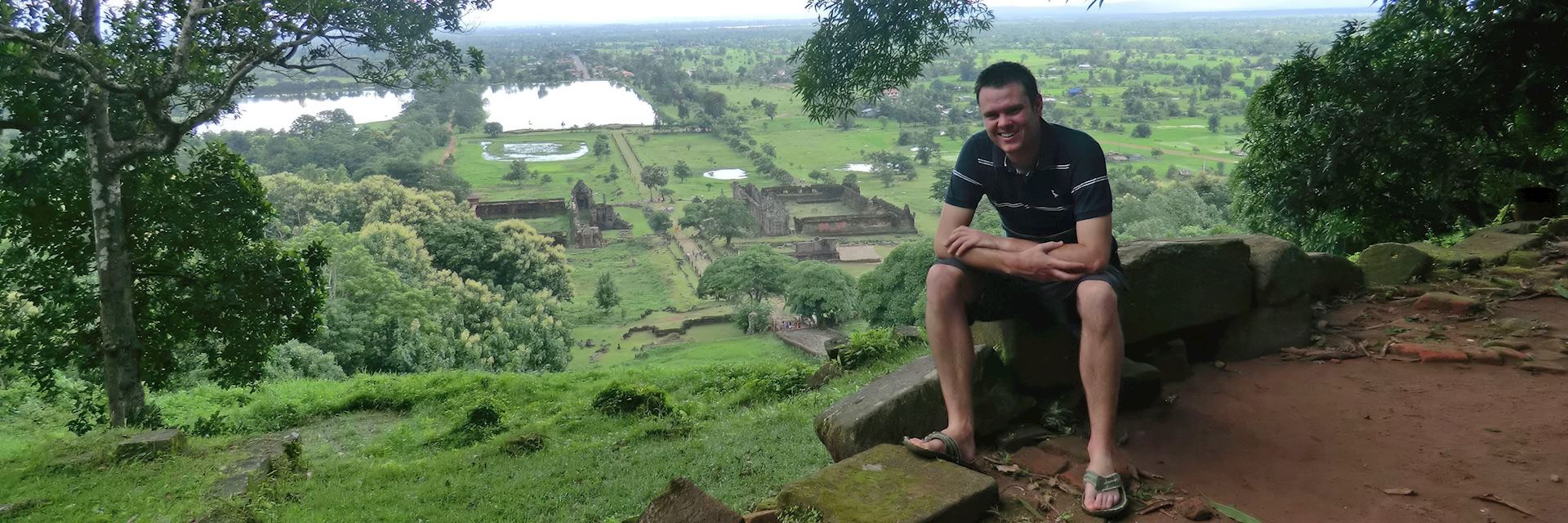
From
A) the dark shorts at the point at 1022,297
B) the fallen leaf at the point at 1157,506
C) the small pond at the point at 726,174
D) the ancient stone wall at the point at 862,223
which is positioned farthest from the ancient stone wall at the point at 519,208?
the fallen leaf at the point at 1157,506

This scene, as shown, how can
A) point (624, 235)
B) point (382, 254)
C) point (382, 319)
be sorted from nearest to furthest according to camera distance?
point (382, 319) → point (382, 254) → point (624, 235)

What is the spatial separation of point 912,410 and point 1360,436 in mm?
1545

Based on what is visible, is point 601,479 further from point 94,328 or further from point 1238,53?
point 1238,53

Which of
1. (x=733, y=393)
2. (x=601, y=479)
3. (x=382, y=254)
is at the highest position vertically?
(x=601, y=479)

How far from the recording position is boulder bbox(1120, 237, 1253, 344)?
3928mm

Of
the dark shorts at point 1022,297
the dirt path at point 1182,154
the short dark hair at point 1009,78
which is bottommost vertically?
the dirt path at point 1182,154

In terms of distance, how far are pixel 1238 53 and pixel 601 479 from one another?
74990mm

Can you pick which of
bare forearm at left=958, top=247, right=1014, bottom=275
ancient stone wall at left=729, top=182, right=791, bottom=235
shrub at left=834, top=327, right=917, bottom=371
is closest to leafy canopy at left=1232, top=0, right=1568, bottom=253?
shrub at left=834, top=327, right=917, bottom=371

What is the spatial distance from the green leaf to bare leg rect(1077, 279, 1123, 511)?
0.31 meters

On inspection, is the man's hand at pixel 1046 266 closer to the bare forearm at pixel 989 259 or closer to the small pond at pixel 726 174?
the bare forearm at pixel 989 259

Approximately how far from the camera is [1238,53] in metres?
69.4

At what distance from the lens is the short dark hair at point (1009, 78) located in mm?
3139

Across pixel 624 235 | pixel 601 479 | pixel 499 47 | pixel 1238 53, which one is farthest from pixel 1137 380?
pixel 499 47

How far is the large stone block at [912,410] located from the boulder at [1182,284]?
621 millimetres
